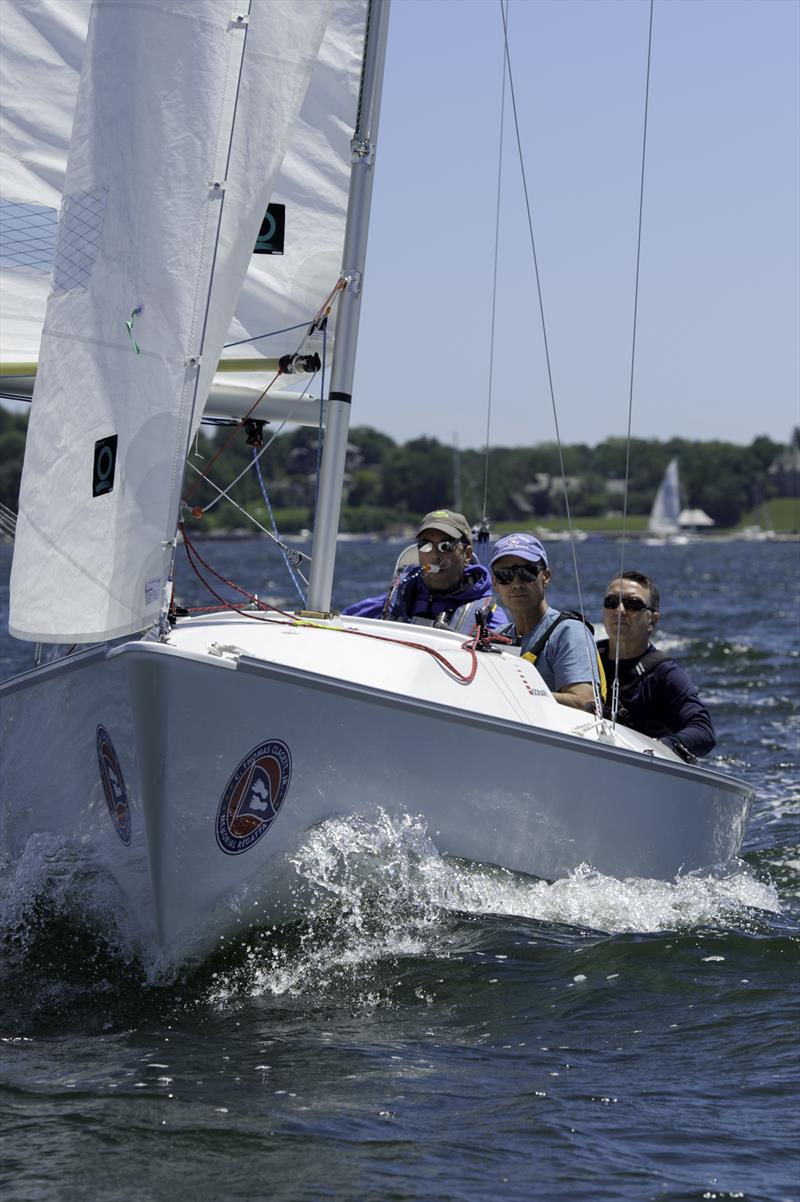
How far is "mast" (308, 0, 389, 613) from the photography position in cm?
620

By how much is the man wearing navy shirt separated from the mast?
1.59m

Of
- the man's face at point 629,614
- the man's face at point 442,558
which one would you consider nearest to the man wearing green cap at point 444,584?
the man's face at point 442,558

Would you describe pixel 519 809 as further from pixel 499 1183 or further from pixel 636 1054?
pixel 499 1183

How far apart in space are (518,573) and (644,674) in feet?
3.39

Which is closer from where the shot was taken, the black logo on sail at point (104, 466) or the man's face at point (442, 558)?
the black logo on sail at point (104, 466)

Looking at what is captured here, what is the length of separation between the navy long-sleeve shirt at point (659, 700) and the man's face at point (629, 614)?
15 centimetres

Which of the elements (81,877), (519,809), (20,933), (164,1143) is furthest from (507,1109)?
(20,933)

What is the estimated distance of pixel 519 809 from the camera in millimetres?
5910

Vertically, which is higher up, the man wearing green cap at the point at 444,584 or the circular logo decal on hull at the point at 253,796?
the man wearing green cap at the point at 444,584

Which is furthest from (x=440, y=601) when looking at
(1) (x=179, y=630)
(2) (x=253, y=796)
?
(2) (x=253, y=796)

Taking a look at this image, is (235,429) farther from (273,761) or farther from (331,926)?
(331,926)

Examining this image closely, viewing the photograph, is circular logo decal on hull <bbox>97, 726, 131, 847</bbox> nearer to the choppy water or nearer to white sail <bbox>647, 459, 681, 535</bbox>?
the choppy water

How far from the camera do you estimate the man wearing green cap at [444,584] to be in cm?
703

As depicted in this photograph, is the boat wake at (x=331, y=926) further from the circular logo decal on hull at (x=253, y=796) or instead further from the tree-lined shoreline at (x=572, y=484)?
the tree-lined shoreline at (x=572, y=484)
